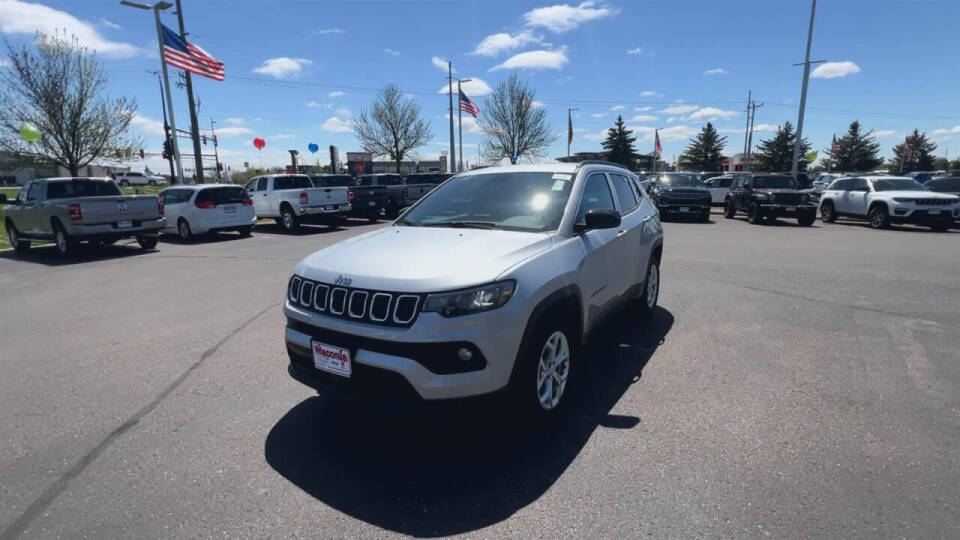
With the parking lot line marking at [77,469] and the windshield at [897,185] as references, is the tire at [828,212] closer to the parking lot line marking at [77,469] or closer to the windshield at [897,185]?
the windshield at [897,185]

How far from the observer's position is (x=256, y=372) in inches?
173

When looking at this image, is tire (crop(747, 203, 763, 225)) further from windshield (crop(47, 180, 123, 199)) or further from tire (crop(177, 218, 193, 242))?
windshield (crop(47, 180, 123, 199))

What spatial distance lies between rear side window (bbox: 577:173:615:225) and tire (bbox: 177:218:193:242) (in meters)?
14.2

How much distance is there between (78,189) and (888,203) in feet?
76.7

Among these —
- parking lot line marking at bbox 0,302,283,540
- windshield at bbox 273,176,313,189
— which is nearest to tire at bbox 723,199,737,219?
windshield at bbox 273,176,313,189

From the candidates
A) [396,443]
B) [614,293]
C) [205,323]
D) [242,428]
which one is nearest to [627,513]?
[396,443]

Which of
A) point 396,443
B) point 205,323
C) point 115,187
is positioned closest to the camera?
point 396,443

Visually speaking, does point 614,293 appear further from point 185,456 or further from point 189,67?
point 189,67

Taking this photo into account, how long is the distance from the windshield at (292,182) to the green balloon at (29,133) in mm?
11996

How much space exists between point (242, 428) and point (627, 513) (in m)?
2.60

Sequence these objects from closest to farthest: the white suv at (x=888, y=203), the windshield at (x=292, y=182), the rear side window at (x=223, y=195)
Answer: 1. the rear side window at (x=223, y=195)
2. the white suv at (x=888, y=203)
3. the windshield at (x=292, y=182)

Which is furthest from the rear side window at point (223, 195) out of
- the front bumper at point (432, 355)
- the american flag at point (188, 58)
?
the front bumper at point (432, 355)

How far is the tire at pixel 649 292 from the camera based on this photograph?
18.5 feet

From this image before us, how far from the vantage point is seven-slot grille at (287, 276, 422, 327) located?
2.71m
